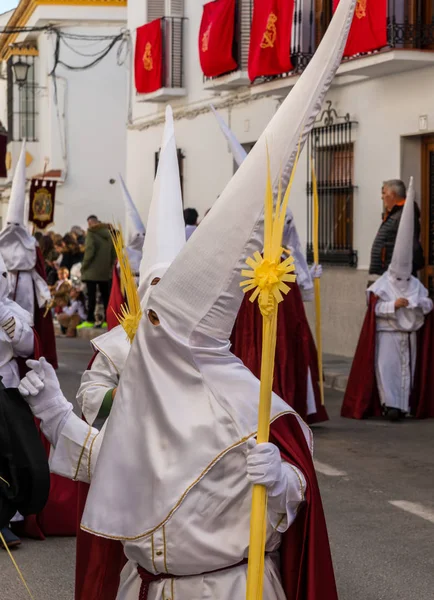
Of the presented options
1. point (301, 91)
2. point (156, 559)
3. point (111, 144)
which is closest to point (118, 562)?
point (156, 559)

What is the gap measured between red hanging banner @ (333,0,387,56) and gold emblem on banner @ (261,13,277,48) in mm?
2129

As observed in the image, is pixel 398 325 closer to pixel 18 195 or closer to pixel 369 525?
pixel 18 195

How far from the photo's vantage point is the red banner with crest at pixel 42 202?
24.7 meters

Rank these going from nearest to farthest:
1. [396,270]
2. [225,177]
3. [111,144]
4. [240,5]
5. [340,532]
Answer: [340,532] < [396,270] < [240,5] < [225,177] < [111,144]

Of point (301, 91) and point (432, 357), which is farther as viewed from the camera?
point (432, 357)

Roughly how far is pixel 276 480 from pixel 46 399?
992 mm

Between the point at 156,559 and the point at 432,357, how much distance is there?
26.8ft

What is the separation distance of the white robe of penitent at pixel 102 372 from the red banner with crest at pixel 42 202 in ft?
63.7

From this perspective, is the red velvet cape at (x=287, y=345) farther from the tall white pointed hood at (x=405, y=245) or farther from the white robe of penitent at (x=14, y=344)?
the white robe of penitent at (x=14, y=344)

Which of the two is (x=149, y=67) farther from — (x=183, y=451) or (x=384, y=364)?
(x=183, y=451)

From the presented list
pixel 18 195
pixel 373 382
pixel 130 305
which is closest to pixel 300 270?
pixel 373 382

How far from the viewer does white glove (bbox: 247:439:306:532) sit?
339 cm

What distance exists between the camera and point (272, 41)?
1706 cm

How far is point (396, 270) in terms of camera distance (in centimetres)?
1118
